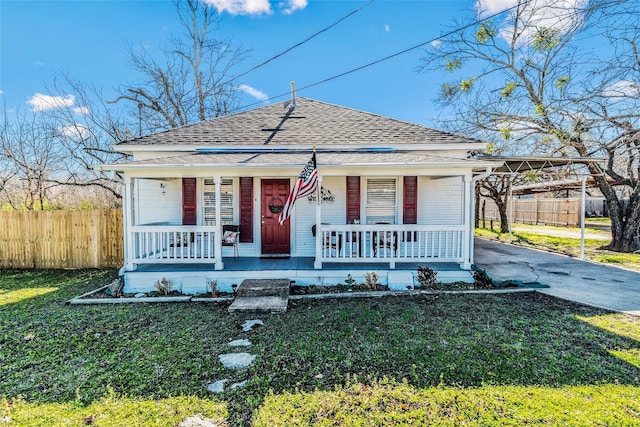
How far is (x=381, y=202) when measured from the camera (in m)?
7.96

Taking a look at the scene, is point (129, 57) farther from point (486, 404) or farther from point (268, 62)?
point (486, 404)

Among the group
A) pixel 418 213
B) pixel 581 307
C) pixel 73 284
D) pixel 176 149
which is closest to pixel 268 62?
pixel 176 149

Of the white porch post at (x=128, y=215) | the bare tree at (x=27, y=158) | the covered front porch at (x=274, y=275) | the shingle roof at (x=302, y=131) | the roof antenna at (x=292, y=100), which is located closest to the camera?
the covered front porch at (x=274, y=275)

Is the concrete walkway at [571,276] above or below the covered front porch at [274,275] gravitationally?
below

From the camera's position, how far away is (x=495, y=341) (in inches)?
155

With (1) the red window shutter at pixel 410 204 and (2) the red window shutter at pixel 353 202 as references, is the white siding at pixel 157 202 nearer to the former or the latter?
(2) the red window shutter at pixel 353 202

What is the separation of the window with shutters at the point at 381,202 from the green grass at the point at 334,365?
3.04 meters

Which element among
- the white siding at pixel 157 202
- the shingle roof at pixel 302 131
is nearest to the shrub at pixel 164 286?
the white siding at pixel 157 202

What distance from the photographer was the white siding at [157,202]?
26.3 feet

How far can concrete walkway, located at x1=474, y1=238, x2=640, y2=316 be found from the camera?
18.3 ft

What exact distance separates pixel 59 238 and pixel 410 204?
10.4m

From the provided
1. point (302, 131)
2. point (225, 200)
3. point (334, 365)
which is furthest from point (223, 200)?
point (334, 365)

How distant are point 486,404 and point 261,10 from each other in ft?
44.3

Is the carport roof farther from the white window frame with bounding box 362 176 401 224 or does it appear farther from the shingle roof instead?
the white window frame with bounding box 362 176 401 224
